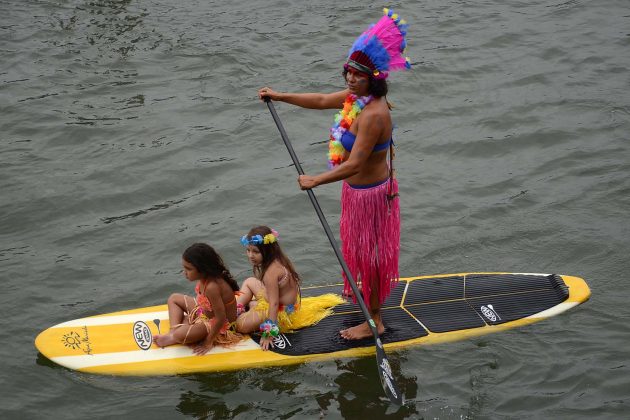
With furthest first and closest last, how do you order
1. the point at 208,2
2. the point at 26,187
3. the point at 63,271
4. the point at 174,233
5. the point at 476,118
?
the point at 208,2 → the point at 476,118 → the point at 26,187 → the point at 174,233 → the point at 63,271

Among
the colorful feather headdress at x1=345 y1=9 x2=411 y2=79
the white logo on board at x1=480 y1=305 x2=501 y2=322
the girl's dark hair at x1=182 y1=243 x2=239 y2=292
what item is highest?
the colorful feather headdress at x1=345 y1=9 x2=411 y2=79

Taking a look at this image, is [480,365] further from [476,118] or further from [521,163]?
[476,118]

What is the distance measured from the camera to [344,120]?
239 inches

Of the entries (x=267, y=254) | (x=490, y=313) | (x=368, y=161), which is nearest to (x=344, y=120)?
(x=368, y=161)

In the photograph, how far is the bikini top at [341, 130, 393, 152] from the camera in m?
5.98

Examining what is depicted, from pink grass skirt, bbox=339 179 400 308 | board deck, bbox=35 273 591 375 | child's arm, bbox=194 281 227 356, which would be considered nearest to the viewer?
pink grass skirt, bbox=339 179 400 308

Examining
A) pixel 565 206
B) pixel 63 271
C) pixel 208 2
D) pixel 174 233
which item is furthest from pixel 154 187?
pixel 208 2

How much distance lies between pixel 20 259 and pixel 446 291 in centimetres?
427

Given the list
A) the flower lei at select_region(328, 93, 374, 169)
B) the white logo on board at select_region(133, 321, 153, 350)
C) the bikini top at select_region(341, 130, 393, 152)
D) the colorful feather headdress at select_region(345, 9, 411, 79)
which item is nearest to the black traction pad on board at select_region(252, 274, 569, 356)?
the white logo on board at select_region(133, 321, 153, 350)

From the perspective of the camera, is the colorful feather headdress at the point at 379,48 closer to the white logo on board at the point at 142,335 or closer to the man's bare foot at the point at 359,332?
the man's bare foot at the point at 359,332

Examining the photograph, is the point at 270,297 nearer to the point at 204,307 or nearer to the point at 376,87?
the point at 204,307

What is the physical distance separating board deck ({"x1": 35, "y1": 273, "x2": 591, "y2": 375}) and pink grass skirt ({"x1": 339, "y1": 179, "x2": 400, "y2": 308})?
469 millimetres

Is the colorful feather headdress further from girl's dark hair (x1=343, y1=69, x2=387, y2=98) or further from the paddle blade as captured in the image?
the paddle blade

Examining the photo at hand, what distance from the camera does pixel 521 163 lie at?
10133 mm
